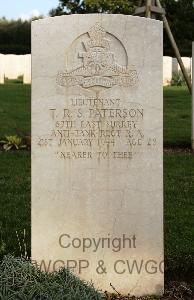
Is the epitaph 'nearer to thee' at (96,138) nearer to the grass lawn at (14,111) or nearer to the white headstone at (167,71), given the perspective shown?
the grass lawn at (14,111)

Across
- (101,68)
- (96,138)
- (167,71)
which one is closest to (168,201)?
(96,138)

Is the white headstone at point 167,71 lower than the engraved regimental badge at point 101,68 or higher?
higher

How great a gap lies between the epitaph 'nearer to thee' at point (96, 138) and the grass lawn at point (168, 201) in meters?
0.50

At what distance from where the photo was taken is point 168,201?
694 cm

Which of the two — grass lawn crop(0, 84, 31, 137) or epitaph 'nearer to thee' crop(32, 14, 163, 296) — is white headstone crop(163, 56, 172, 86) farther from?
epitaph 'nearer to thee' crop(32, 14, 163, 296)

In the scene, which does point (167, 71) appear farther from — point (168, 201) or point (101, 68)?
point (101, 68)

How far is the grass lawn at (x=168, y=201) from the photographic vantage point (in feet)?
16.4

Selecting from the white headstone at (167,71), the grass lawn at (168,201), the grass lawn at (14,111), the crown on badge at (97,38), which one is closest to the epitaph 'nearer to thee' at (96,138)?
the crown on badge at (97,38)

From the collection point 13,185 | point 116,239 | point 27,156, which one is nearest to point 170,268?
point 116,239

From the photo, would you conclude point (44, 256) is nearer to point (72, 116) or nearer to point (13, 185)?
point (72, 116)

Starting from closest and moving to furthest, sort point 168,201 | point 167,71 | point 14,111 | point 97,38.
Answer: point 97,38 < point 168,201 < point 14,111 < point 167,71

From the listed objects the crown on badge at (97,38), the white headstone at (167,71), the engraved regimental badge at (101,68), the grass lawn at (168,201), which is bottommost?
the grass lawn at (168,201)

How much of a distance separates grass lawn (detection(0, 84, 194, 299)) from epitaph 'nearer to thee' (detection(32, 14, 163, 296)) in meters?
0.50

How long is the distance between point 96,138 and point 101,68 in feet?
Answer: 1.49
